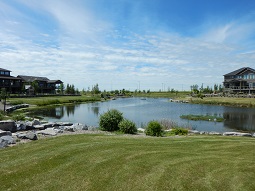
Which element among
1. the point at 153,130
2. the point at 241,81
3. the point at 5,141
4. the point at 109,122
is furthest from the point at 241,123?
the point at 241,81

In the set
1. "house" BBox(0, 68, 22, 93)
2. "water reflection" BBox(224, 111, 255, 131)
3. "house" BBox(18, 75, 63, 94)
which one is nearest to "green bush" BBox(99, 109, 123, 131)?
"water reflection" BBox(224, 111, 255, 131)

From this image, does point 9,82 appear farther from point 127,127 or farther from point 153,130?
point 153,130

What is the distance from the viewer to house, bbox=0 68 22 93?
201ft

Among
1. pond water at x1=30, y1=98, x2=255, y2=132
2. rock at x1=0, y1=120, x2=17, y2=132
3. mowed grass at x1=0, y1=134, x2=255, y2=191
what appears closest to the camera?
mowed grass at x1=0, y1=134, x2=255, y2=191

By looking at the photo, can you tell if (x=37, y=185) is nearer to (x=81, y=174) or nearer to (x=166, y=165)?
(x=81, y=174)

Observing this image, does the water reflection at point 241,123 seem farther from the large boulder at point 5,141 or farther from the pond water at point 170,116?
the large boulder at point 5,141

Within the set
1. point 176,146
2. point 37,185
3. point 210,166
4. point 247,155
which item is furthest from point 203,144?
point 37,185

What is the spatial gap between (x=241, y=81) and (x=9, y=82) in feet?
241

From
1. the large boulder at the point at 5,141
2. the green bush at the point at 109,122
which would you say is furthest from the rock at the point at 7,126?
the green bush at the point at 109,122

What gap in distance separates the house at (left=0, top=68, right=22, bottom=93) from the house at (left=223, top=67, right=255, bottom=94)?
69958mm

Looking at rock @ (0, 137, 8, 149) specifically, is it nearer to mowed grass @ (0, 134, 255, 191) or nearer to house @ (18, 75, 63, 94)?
mowed grass @ (0, 134, 255, 191)

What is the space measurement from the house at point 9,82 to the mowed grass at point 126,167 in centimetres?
6094

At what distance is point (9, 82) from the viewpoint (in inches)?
2500

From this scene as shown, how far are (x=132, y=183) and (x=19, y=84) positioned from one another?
232ft
